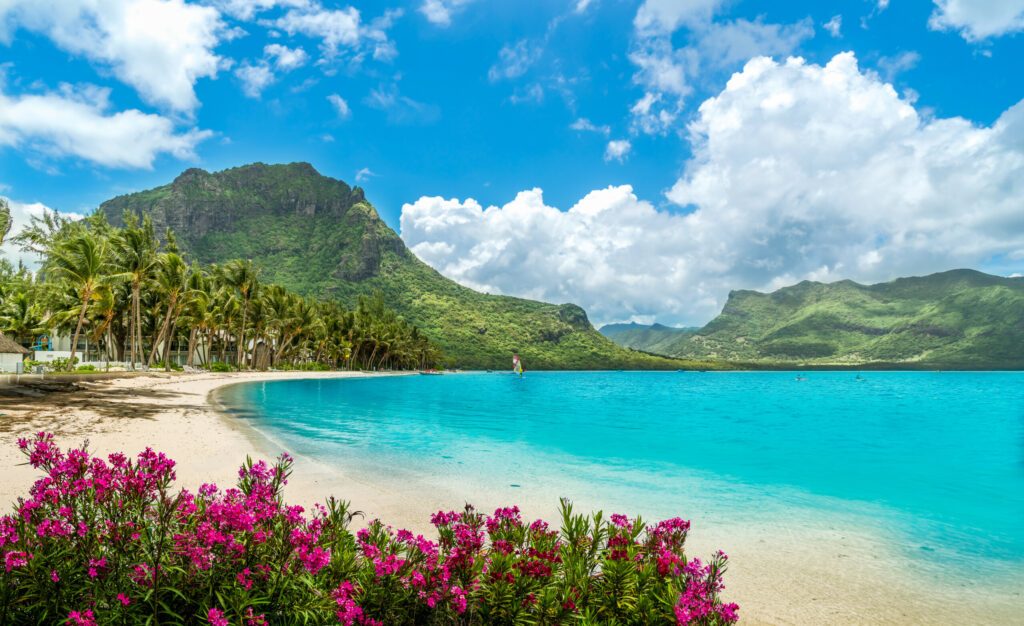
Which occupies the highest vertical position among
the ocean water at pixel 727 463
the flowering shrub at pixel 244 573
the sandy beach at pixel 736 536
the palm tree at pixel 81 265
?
the palm tree at pixel 81 265

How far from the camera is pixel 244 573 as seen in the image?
360cm

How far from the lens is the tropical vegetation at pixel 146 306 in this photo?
150 ft

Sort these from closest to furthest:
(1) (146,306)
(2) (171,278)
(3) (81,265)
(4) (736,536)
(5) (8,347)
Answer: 1. (4) (736,536)
2. (3) (81,265)
3. (5) (8,347)
4. (2) (171,278)
5. (1) (146,306)

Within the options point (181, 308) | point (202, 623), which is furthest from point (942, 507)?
point (181, 308)

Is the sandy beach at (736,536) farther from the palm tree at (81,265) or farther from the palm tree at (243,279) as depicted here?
the palm tree at (243,279)

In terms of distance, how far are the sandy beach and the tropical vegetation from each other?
31888 mm

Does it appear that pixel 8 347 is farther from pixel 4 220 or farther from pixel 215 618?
pixel 215 618

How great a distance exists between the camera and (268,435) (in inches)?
753

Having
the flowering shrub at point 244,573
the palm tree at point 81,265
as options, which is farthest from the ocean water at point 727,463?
the palm tree at point 81,265

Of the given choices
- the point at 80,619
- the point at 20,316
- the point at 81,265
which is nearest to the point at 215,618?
the point at 80,619

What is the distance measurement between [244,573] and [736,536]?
897 cm

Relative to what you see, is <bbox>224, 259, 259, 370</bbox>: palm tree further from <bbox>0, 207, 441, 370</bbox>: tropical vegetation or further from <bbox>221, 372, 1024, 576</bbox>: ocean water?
<bbox>221, 372, 1024, 576</bbox>: ocean water

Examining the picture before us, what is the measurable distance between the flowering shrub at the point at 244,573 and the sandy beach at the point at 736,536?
297 cm

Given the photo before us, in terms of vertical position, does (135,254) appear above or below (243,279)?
below
